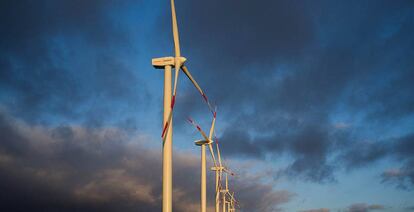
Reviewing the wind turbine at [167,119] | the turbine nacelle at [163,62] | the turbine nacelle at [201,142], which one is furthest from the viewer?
the turbine nacelle at [201,142]

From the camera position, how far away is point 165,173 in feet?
145

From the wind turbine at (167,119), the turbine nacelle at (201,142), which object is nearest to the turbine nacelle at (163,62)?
the wind turbine at (167,119)

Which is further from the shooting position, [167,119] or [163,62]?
[163,62]

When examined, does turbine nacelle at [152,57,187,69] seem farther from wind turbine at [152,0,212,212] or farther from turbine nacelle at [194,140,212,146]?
turbine nacelle at [194,140,212,146]

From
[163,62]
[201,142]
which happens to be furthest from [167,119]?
[201,142]

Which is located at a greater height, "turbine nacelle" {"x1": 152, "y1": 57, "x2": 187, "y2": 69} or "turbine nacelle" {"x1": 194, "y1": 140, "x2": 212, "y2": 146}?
"turbine nacelle" {"x1": 152, "y1": 57, "x2": 187, "y2": 69}

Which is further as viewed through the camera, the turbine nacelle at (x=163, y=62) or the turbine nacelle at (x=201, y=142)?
the turbine nacelle at (x=201, y=142)

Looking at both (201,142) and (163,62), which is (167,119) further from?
(201,142)

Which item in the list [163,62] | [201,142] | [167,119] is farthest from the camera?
[201,142]

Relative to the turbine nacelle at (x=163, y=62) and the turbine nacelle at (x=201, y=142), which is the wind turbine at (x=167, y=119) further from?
the turbine nacelle at (x=201, y=142)

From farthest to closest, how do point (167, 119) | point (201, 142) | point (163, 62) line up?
point (201, 142) < point (163, 62) < point (167, 119)

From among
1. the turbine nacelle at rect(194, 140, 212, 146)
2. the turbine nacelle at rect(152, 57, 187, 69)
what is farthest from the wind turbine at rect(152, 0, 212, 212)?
the turbine nacelle at rect(194, 140, 212, 146)

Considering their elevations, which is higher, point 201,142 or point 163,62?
point 163,62

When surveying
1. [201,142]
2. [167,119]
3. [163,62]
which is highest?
[163,62]
